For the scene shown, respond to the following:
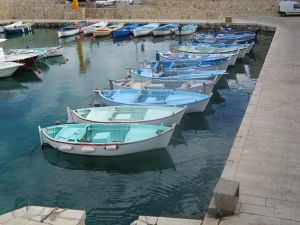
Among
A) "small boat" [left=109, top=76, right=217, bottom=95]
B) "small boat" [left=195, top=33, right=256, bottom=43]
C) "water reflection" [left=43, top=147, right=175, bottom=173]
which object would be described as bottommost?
"water reflection" [left=43, top=147, right=175, bottom=173]

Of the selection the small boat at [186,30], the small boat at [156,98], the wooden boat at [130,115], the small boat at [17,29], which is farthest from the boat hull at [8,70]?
the small boat at [17,29]

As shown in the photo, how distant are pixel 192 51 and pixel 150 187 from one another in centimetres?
1756

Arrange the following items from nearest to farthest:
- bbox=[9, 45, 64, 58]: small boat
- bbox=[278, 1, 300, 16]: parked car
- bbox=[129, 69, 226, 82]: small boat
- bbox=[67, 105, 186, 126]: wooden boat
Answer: bbox=[67, 105, 186, 126]: wooden boat < bbox=[129, 69, 226, 82]: small boat < bbox=[9, 45, 64, 58]: small boat < bbox=[278, 1, 300, 16]: parked car

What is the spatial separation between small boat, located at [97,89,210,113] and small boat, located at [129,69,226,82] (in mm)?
2471

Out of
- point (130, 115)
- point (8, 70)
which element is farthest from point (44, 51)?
point (130, 115)

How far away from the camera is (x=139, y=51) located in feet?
116

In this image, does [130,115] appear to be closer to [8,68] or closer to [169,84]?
[169,84]

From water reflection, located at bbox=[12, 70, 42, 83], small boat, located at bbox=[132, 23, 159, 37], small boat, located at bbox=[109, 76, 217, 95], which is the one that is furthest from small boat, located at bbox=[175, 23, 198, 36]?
small boat, located at bbox=[109, 76, 217, 95]

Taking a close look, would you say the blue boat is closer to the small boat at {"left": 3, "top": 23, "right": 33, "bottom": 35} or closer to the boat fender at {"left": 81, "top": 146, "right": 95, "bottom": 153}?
the small boat at {"left": 3, "top": 23, "right": 33, "bottom": 35}

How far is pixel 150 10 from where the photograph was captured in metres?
48.1

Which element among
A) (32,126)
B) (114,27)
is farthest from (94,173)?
(114,27)

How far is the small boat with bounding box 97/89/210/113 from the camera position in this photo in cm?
1859

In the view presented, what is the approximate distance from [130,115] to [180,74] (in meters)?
6.76

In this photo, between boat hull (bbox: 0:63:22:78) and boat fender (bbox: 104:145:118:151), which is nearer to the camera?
boat fender (bbox: 104:145:118:151)
